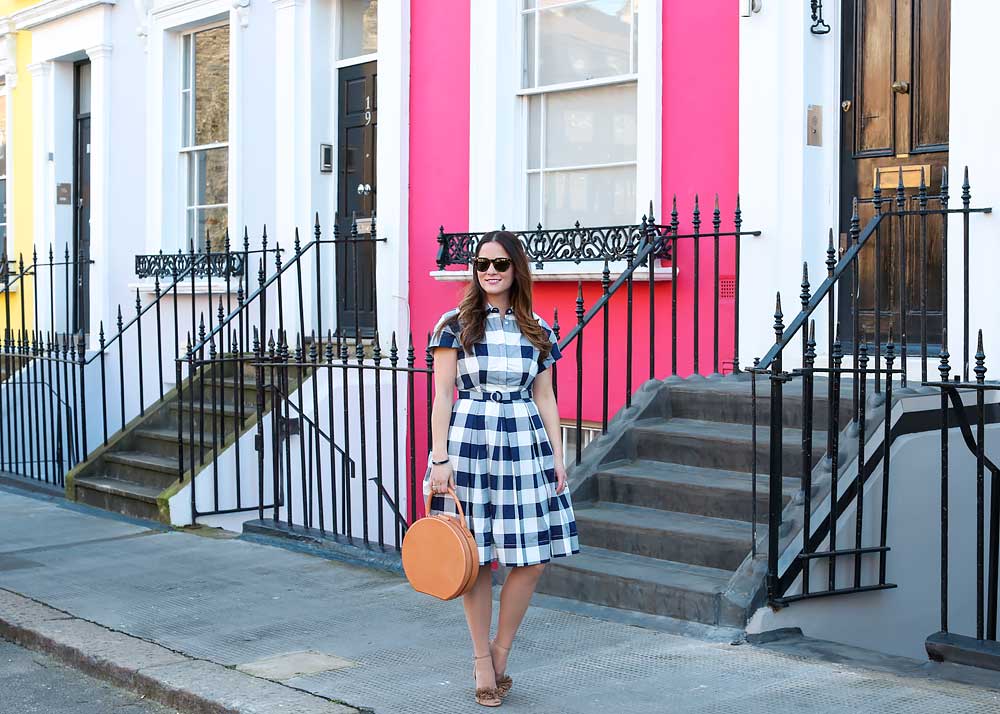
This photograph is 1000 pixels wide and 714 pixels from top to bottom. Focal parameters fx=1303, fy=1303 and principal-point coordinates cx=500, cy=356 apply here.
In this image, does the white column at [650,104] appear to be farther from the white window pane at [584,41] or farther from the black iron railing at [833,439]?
the black iron railing at [833,439]

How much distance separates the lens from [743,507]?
6.02 meters

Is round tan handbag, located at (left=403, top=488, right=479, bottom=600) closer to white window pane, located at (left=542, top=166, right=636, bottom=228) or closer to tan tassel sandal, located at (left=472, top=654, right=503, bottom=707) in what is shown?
tan tassel sandal, located at (left=472, top=654, right=503, bottom=707)

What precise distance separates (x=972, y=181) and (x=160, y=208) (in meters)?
7.69

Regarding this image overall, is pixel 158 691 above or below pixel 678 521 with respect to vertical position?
below

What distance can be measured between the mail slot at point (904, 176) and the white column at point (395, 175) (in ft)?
11.7

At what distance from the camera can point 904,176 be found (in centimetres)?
719

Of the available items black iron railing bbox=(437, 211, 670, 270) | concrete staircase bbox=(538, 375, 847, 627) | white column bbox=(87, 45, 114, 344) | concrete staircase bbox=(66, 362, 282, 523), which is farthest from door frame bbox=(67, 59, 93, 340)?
concrete staircase bbox=(538, 375, 847, 627)

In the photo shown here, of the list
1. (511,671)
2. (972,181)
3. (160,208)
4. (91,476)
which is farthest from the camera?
(160,208)

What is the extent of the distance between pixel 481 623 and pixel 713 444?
7.39 feet

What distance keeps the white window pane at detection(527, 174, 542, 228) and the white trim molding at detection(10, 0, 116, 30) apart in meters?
5.63

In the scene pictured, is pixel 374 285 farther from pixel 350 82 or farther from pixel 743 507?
pixel 743 507

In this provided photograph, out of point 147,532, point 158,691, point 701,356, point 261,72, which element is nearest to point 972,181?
point 701,356

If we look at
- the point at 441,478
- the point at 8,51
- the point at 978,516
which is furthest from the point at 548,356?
the point at 8,51

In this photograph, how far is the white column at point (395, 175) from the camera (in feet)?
31.1
